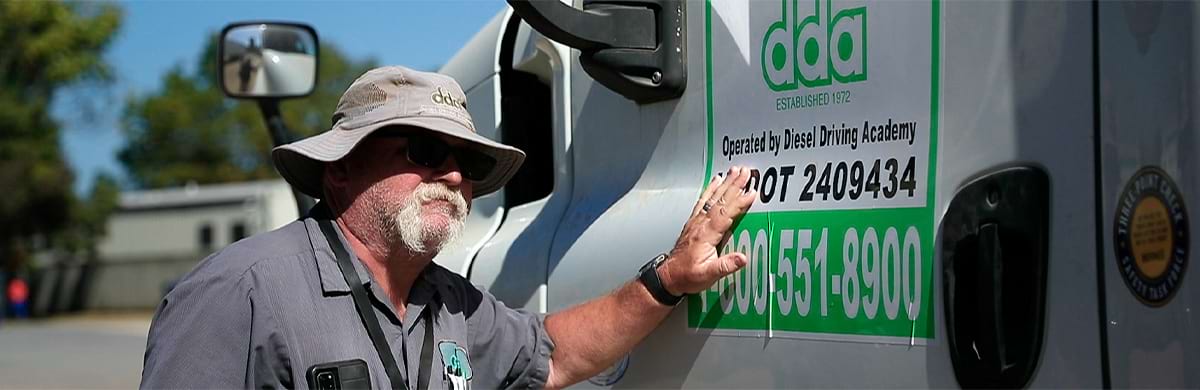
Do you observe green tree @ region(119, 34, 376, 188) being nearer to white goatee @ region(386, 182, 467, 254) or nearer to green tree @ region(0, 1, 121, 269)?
green tree @ region(0, 1, 121, 269)

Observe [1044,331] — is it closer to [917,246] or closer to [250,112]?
[917,246]

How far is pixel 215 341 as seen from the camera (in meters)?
2.17

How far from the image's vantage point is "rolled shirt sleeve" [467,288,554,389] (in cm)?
263

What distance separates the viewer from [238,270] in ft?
7.27

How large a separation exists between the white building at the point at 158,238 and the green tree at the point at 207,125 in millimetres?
16034

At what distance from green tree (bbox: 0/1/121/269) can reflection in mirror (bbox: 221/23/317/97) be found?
2734 centimetres

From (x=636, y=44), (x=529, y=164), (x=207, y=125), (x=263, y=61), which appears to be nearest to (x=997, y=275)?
(x=636, y=44)

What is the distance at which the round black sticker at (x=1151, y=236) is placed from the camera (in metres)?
1.57

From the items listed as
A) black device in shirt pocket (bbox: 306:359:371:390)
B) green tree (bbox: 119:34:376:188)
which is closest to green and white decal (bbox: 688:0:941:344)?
black device in shirt pocket (bbox: 306:359:371:390)

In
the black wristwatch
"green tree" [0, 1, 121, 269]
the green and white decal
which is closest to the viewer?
the green and white decal

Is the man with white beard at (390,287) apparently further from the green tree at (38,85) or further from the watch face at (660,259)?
the green tree at (38,85)

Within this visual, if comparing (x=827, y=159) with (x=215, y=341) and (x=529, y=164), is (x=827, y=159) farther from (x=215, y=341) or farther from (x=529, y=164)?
(x=529, y=164)

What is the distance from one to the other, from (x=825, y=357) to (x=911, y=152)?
12.9 inches

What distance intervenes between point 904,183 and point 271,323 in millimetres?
1058
